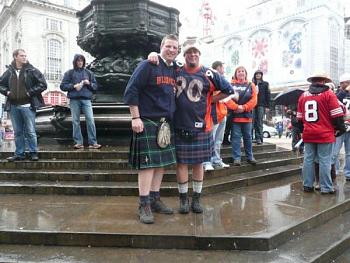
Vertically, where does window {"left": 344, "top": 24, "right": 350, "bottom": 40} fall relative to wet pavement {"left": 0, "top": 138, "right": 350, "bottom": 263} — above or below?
above

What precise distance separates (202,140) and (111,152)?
7.99 ft

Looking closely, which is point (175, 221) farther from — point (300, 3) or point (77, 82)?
point (300, 3)

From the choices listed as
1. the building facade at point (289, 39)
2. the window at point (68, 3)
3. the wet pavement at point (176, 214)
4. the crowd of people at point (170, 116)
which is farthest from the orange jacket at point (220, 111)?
the window at point (68, 3)

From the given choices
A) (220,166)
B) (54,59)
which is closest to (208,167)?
(220,166)

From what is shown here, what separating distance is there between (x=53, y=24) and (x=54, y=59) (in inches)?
164

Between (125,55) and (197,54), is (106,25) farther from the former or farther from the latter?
(197,54)

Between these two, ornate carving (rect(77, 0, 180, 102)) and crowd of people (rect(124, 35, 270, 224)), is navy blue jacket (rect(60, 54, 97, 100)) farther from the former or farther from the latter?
crowd of people (rect(124, 35, 270, 224))

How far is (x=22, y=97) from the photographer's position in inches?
239

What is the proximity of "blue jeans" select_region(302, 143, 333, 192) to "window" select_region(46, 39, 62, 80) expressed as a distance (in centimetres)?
4380

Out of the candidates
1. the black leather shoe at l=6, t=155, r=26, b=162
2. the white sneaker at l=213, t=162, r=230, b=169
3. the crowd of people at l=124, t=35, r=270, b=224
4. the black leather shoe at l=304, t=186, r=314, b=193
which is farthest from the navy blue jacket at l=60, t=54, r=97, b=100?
the black leather shoe at l=304, t=186, r=314, b=193

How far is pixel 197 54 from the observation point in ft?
13.5

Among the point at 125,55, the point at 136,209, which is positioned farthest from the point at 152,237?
the point at 125,55

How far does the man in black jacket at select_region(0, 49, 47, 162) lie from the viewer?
6.06 meters

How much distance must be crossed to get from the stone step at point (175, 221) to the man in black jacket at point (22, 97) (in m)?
1.23
